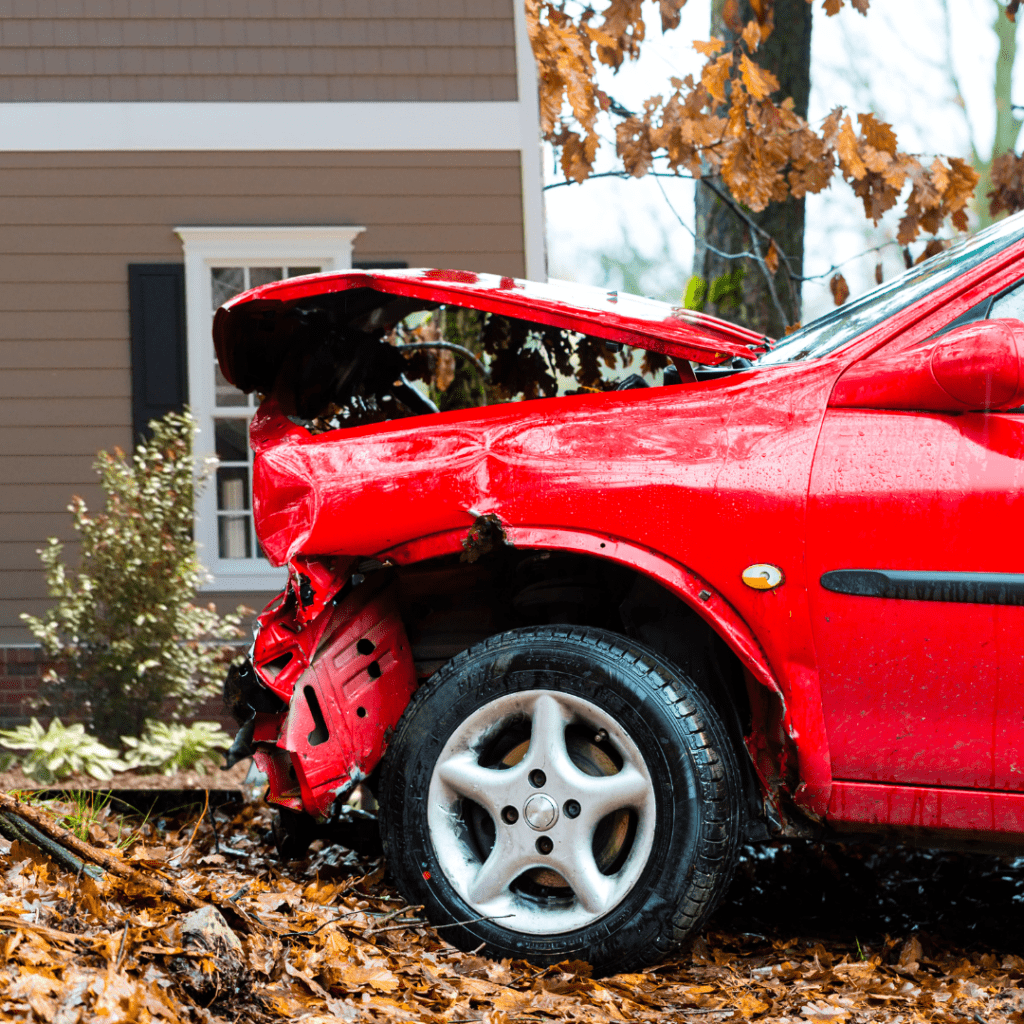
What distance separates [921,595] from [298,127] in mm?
5945

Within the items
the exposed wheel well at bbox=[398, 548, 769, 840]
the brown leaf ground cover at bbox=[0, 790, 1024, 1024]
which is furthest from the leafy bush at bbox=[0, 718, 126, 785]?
the exposed wheel well at bbox=[398, 548, 769, 840]

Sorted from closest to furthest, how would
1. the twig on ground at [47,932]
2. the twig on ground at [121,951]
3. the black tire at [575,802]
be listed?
the twig on ground at [121,951]
the twig on ground at [47,932]
the black tire at [575,802]

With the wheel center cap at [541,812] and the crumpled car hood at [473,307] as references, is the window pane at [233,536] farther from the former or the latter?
the wheel center cap at [541,812]

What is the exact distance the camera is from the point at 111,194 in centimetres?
724

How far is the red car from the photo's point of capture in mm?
2441

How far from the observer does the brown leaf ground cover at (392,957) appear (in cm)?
206

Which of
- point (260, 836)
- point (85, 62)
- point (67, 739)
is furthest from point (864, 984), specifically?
point (85, 62)

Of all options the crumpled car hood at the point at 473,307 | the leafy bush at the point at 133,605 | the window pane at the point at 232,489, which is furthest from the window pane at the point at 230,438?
the crumpled car hood at the point at 473,307

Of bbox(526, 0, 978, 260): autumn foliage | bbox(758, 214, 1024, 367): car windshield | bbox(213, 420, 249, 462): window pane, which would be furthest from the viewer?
bbox(213, 420, 249, 462): window pane

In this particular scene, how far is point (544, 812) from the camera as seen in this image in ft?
8.34

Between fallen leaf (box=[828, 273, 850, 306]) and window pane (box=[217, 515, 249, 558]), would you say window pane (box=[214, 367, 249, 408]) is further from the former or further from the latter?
fallen leaf (box=[828, 273, 850, 306])

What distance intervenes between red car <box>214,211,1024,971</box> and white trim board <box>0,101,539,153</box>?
4.60 m

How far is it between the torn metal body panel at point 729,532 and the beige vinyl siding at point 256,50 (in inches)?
183

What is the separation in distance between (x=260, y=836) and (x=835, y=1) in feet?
20.9
